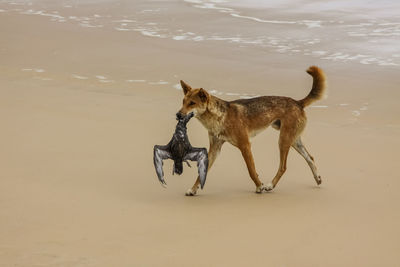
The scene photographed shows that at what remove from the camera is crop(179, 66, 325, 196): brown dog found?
8039mm

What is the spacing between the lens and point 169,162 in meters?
9.57

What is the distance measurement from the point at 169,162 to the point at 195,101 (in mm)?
1853

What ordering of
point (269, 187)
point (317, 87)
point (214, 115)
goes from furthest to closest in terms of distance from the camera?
point (317, 87), point (269, 187), point (214, 115)

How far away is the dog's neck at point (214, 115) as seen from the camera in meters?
8.10

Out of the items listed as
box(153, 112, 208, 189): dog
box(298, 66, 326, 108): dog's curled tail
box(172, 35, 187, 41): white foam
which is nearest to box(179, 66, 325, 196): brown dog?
box(298, 66, 326, 108): dog's curled tail

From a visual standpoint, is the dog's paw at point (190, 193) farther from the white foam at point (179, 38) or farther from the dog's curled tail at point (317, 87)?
the white foam at point (179, 38)

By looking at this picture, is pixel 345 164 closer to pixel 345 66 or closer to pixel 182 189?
pixel 182 189

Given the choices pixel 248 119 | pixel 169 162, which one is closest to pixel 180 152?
pixel 248 119

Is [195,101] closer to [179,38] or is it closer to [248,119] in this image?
[248,119]

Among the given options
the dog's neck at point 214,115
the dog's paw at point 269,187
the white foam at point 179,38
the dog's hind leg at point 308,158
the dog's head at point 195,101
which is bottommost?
the white foam at point 179,38

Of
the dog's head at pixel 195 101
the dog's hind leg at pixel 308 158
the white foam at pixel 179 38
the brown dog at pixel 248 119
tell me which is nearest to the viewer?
the dog's head at pixel 195 101

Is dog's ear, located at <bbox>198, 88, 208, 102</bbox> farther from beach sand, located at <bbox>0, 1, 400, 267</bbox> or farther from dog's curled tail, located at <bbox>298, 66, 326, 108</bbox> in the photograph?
dog's curled tail, located at <bbox>298, 66, 326, 108</bbox>

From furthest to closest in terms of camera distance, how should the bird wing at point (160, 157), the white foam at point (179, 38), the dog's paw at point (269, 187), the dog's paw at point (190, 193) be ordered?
1. the white foam at point (179, 38)
2. the dog's paw at point (269, 187)
3. the dog's paw at point (190, 193)
4. the bird wing at point (160, 157)

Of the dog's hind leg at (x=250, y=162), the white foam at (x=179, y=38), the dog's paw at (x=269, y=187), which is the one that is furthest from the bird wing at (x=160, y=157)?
the white foam at (x=179, y=38)
